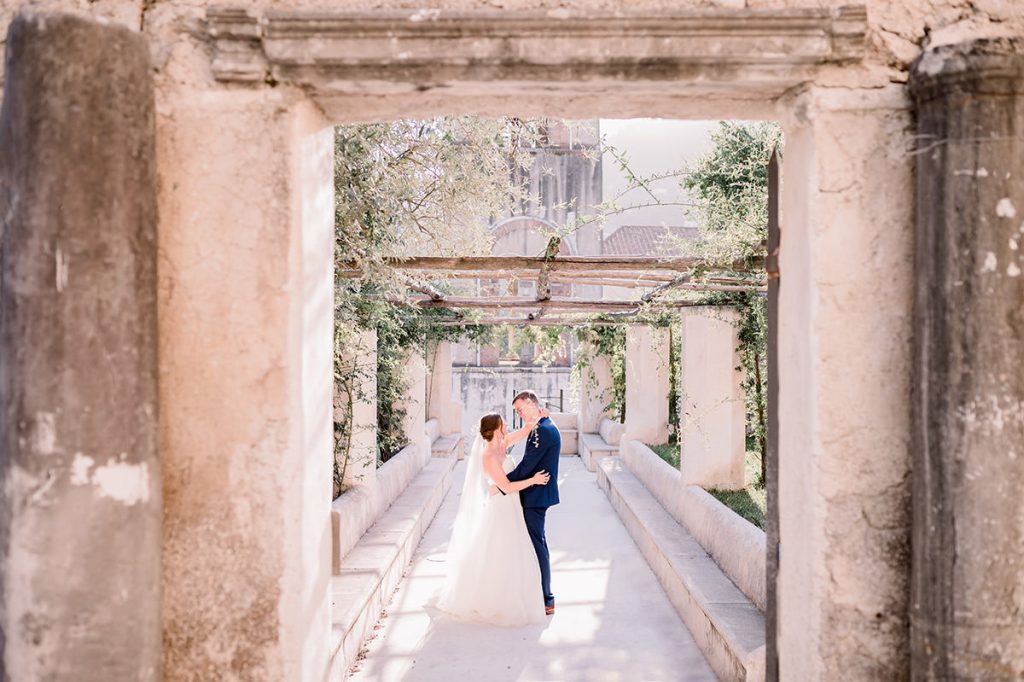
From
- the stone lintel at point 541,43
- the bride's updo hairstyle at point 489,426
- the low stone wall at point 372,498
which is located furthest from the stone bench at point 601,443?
the stone lintel at point 541,43

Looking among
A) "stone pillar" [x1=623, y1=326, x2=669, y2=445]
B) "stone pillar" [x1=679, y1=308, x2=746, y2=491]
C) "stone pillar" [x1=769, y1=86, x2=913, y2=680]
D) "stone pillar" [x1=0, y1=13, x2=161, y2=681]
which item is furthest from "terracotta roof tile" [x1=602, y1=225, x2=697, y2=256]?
"stone pillar" [x1=0, y1=13, x2=161, y2=681]

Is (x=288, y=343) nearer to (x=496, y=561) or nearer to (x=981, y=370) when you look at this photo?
(x=981, y=370)

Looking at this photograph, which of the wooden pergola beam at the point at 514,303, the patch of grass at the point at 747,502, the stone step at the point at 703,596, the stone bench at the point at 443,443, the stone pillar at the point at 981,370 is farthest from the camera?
the stone bench at the point at 443,443

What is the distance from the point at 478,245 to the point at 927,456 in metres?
4.10

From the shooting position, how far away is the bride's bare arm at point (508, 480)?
5.29 metres

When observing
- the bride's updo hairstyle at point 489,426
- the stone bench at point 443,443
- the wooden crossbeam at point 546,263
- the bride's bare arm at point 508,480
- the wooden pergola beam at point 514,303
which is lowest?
the stone bench at point 443,443

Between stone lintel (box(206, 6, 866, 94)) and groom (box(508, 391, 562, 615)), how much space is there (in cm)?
365

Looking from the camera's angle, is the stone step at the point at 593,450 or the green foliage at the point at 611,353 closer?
the stone step at the point at 593,450

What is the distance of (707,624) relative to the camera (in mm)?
4270

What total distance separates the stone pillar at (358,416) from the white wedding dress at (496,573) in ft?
4.42

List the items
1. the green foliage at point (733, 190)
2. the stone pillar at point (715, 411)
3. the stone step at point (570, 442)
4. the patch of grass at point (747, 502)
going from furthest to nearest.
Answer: the stone step at point (570, 442)
the stone pillar at point (715, 411)
the patch of grass at point (747, 502)
the green foliage at point (733, 190)

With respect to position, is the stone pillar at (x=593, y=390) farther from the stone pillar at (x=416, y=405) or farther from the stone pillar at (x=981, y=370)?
the stone pillar at (x=981, y=370)

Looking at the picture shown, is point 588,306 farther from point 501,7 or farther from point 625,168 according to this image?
point 501,7

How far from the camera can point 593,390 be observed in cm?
1452
